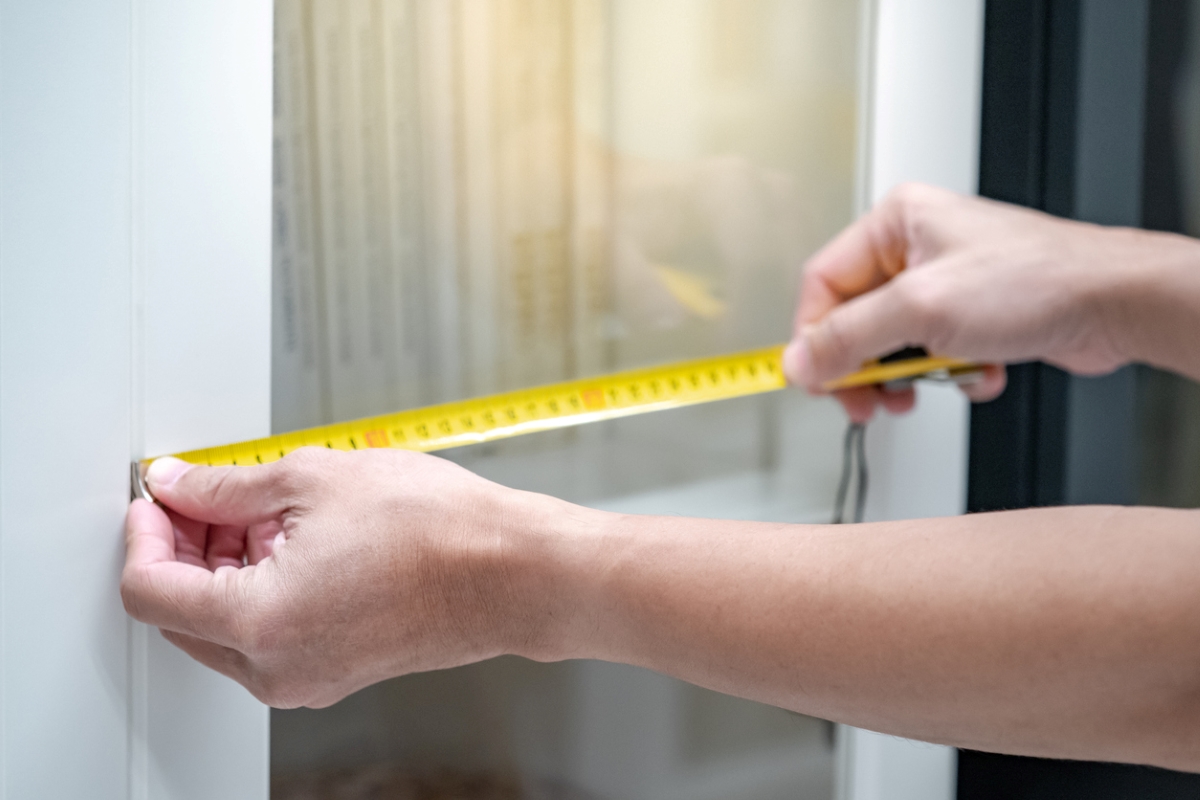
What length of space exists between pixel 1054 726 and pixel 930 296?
1.56ft

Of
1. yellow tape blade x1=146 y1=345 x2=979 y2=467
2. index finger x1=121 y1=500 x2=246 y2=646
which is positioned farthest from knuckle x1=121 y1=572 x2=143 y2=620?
yellow tape blade x1=146 y1=345 x2=979 y2=467

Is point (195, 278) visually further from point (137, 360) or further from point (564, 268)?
point (564, 268)

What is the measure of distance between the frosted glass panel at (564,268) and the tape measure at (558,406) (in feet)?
0.17

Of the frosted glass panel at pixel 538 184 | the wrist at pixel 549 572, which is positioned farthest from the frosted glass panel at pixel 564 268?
the wrist at pixel 549 572

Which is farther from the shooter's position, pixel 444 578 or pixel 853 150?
pixel 853 150

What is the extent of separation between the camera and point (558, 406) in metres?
0.78

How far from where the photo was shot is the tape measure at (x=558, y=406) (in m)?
0.67

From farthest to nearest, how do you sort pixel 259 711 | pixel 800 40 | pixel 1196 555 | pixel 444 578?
1. pixel 800 40
2. pixel 259 711
3. pixel 444 578
4. pixel 1196 555

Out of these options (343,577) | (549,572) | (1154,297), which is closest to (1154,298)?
(1154,297)

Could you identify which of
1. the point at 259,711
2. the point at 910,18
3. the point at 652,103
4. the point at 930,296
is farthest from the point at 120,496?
the point at 910,18

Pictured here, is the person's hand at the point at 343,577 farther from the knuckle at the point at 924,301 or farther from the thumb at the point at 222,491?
the knuckle at the point at 924,301

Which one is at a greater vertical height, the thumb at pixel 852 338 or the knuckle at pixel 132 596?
the thumb at pixel 852 338

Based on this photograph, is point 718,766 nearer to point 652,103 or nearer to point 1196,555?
point 1196,555

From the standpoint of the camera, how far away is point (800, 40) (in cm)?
92
